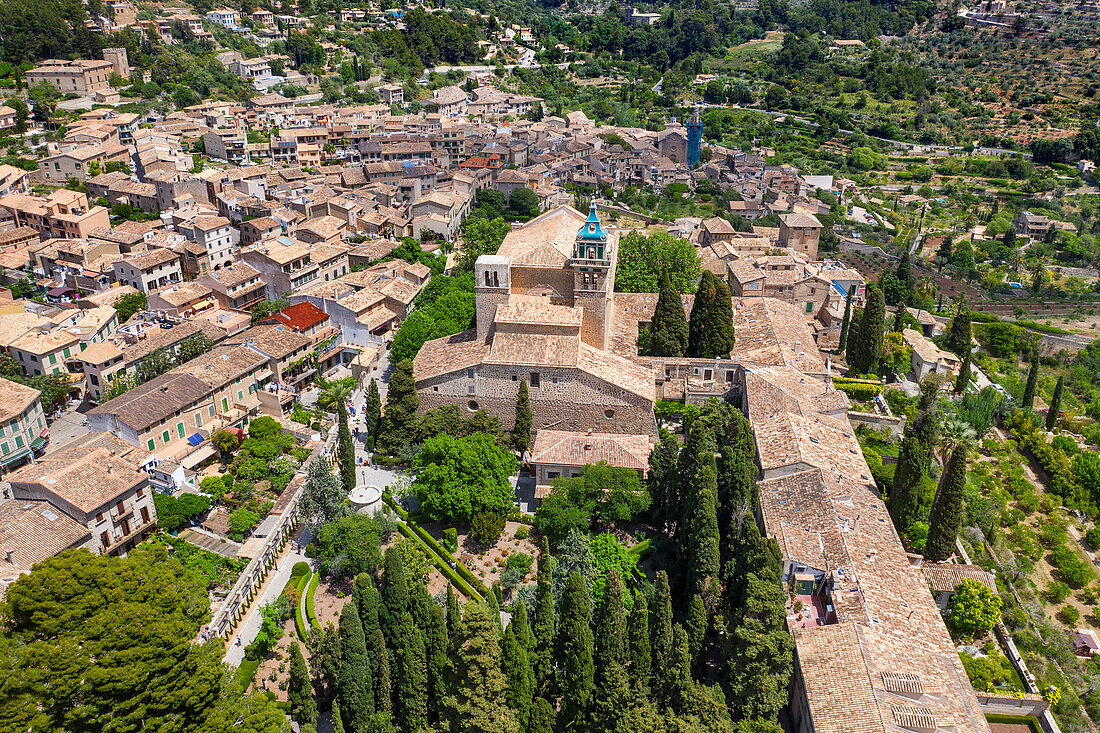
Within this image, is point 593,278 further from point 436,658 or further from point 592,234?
point 436,658

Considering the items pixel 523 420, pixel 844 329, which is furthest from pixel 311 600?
pixel 844 329

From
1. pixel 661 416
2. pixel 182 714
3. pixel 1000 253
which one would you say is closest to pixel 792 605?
pixel 661 416

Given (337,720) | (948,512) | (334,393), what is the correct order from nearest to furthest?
(337,720), (948,512), (334,393)

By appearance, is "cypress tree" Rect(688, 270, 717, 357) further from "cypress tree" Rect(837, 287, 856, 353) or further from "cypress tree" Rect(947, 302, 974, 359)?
"cypress tree" Rect(947, 302, 974, 359)

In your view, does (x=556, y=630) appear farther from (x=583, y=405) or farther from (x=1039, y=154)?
(x=1039, y=154)

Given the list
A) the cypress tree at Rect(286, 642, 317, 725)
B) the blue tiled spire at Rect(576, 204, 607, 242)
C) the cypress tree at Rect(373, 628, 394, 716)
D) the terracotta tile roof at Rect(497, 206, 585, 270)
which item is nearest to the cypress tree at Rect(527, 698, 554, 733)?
the cypress tree at Rect(373, 628, 394, 716)

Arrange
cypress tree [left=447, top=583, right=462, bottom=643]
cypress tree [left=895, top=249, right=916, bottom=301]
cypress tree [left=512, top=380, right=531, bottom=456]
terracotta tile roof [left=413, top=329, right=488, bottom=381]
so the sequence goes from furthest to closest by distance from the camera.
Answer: cypress tree [left=895, top=249, right=916, bottom=301] → terracotta tile roof [left=413, top=329, right=488, bottom=381] → cypress tree [left=512, top=380, right=531, bottom=456] → cypress tree [left=447, top=583, right=462, bottom=643]

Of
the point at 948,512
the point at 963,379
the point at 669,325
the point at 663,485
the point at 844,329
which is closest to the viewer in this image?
the point at 948,512
